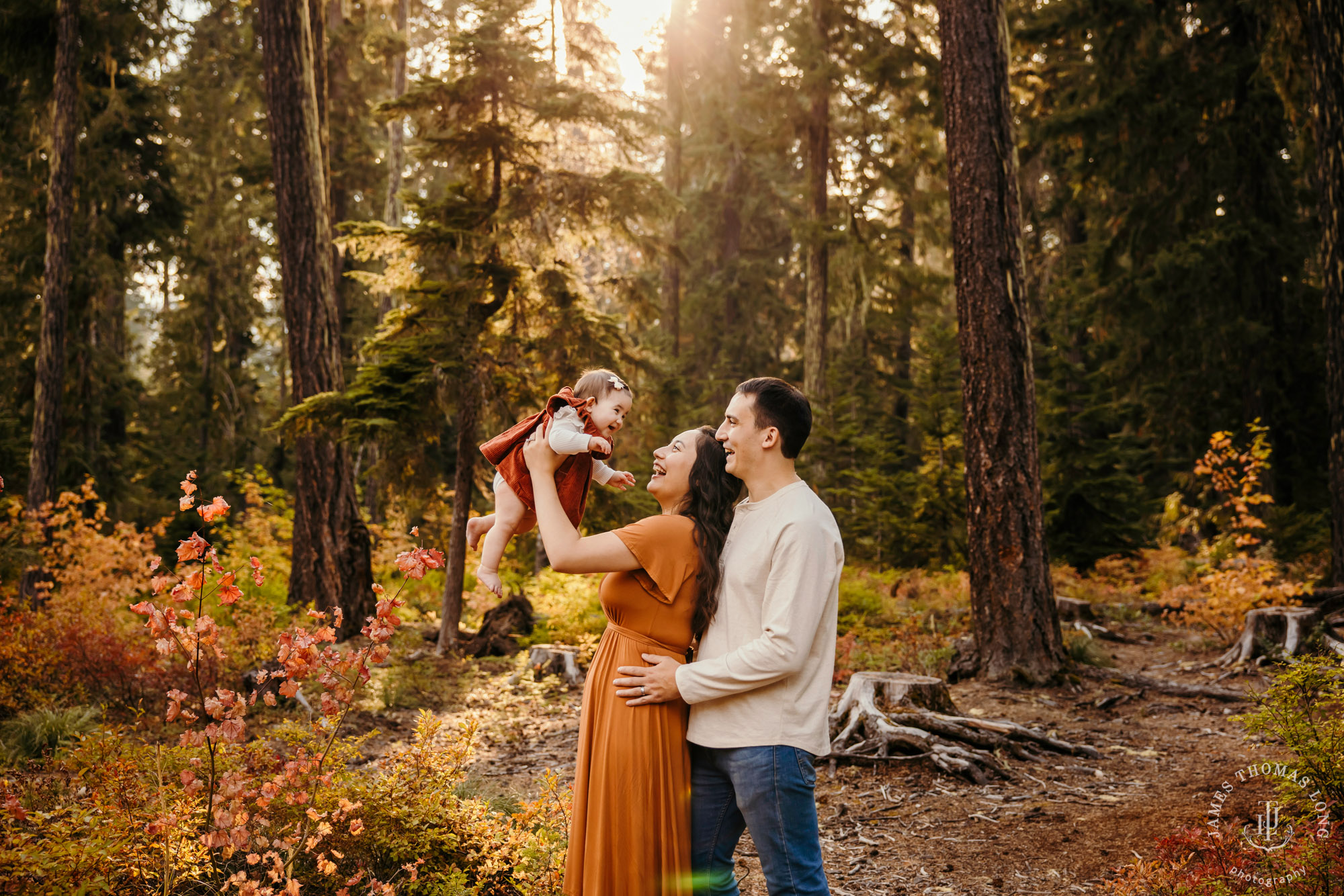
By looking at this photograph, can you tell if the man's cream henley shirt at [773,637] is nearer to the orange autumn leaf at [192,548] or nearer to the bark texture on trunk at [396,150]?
the orange autumn leaf at [192,548]

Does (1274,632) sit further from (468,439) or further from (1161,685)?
(468,439)

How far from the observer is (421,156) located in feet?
28.2

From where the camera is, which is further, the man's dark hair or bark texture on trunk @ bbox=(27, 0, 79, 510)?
bark texture on trunk @ bbox=(27, 0, 79, 510)

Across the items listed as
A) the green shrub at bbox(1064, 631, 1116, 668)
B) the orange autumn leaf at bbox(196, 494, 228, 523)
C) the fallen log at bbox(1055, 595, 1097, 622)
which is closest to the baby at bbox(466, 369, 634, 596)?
the orange autumn leaf at bbox(196, 494, 228, 523)

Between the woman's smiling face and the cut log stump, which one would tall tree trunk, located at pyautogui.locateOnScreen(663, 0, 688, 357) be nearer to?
the cut log stump

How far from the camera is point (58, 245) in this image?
34.8 ft

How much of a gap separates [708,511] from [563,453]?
1.51 feet

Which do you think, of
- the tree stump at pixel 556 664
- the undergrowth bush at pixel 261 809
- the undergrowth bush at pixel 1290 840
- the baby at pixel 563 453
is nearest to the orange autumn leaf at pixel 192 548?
the undergrowth bush at pixel 261 809

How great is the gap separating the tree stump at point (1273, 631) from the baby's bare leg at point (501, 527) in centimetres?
654

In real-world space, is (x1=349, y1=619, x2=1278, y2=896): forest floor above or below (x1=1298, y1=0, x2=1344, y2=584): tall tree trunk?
below

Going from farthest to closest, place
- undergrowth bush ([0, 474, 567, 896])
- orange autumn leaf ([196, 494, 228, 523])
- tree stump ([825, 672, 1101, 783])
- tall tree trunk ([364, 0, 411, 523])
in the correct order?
tall tree trunk ([364, 0, 411, 523]) → tree stump ([825, 672, 1101, 783]) → undergrowth bush ([0, 474, 567, 896]) → orange autumn leaf ([196, 494, 228, 523])

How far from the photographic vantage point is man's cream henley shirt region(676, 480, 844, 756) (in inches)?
84.6


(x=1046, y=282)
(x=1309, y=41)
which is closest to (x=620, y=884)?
(x=1309, y=41)

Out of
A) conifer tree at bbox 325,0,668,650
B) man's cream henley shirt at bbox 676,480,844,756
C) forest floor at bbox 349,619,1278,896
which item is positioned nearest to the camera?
man's cream henley shirt at bbox 676,480,844,756
